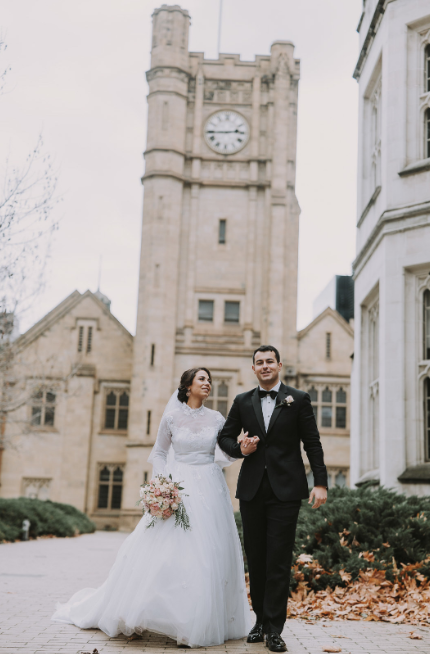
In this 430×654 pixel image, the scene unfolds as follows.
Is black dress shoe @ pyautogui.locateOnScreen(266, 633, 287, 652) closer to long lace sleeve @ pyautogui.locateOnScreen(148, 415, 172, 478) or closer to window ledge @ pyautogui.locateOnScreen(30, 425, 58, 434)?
long lace sleeve @ pyautogui.locateOnScreen(148, 415, 172, 478)

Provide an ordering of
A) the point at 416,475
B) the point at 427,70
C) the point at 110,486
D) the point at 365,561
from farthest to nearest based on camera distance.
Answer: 1. the point at 110,486
2. the point at 427,70
3. the point at 416,475
4. the point at 365,561

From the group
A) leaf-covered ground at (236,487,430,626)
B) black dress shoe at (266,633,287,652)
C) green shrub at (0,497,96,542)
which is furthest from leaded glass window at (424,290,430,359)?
green shrub at (0,497,96,542)

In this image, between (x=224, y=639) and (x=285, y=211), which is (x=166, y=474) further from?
(x=285, y=211)

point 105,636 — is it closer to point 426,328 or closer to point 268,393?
point 268,393

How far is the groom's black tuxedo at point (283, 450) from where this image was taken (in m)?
5.26

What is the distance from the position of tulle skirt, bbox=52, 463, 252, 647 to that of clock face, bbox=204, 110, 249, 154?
28.0 metres

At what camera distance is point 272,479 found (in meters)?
5.26

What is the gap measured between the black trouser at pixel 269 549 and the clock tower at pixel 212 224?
23767mm

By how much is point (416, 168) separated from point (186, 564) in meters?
7.82

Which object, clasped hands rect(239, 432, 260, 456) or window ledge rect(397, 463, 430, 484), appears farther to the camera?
window ledge rect(397, 463, 430, 484)

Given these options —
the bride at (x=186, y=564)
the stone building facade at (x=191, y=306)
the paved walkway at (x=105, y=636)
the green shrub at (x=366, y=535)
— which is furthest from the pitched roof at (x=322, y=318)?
the bride at (x=186, y=564)

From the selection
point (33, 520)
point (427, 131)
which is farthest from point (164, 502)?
point (33, 520)

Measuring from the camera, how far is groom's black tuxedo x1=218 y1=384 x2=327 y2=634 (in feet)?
17.0

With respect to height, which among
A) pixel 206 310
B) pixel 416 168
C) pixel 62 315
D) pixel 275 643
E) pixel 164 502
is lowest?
pixel 275 643
